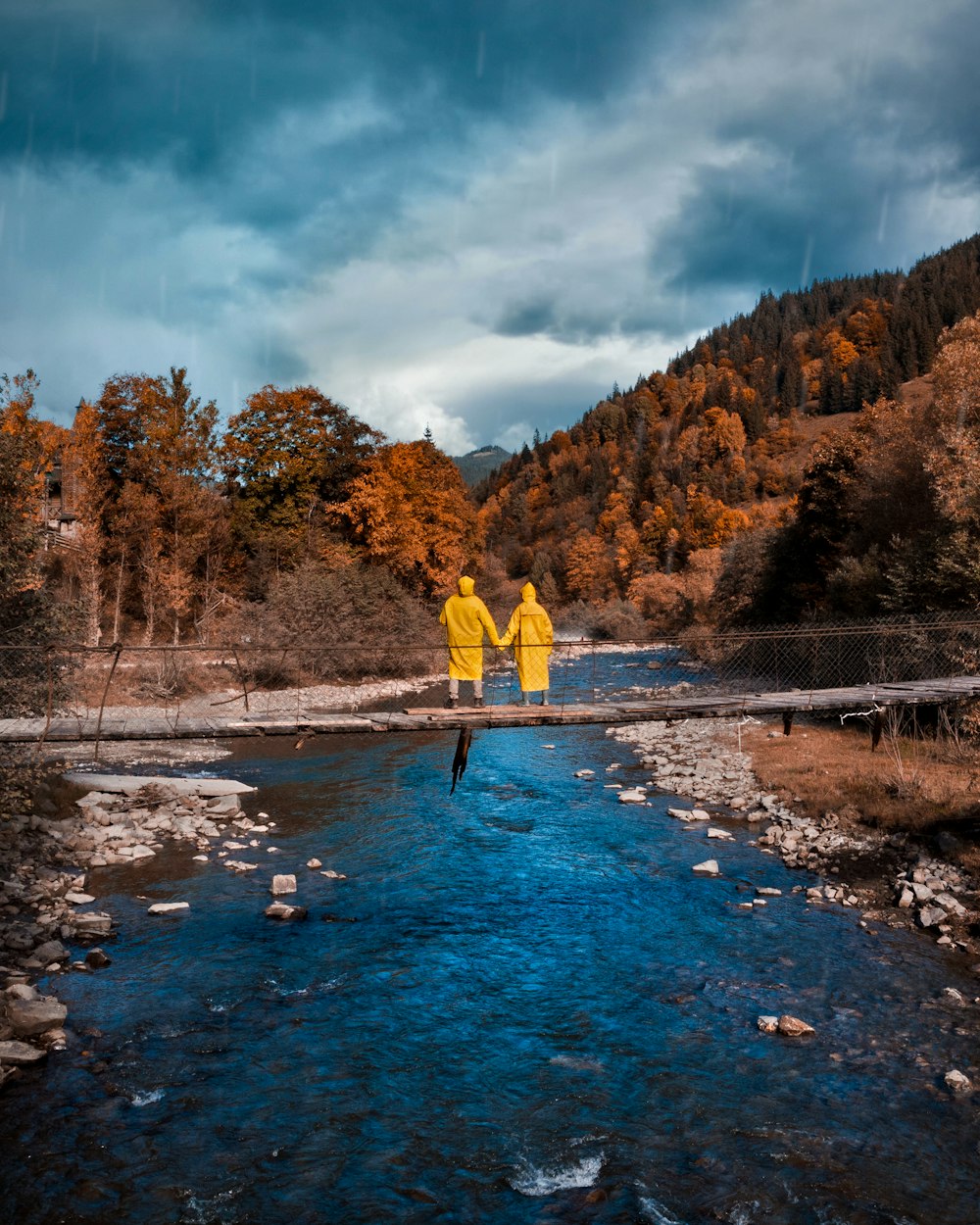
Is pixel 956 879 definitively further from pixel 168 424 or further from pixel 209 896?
pixel 168 424

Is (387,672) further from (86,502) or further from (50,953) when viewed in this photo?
(50,953)

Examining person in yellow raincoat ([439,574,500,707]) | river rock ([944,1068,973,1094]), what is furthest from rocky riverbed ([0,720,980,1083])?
person in yellow raincoat ([439,574,500,707])

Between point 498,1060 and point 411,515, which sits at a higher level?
point 411,515

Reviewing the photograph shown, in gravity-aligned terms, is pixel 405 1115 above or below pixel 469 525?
below

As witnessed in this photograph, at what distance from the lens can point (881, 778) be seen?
1420 centimetres

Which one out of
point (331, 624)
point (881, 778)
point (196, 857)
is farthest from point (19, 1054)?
point (331, 624)

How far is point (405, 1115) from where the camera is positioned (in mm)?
6387

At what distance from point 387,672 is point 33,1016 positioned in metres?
26.6

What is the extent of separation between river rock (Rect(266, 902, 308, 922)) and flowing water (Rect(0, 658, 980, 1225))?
277 millimetres

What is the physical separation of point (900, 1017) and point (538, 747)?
14.0 meters

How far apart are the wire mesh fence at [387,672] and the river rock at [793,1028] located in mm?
4316

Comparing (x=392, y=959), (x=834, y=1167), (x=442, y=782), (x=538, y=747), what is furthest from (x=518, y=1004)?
(x=538, y=747)

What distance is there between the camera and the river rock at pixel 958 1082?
6547 millimetres

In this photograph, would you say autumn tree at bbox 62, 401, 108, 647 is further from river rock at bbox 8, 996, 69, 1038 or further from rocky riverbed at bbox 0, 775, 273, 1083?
river rock at bbox 8, 996, 69, 1038
